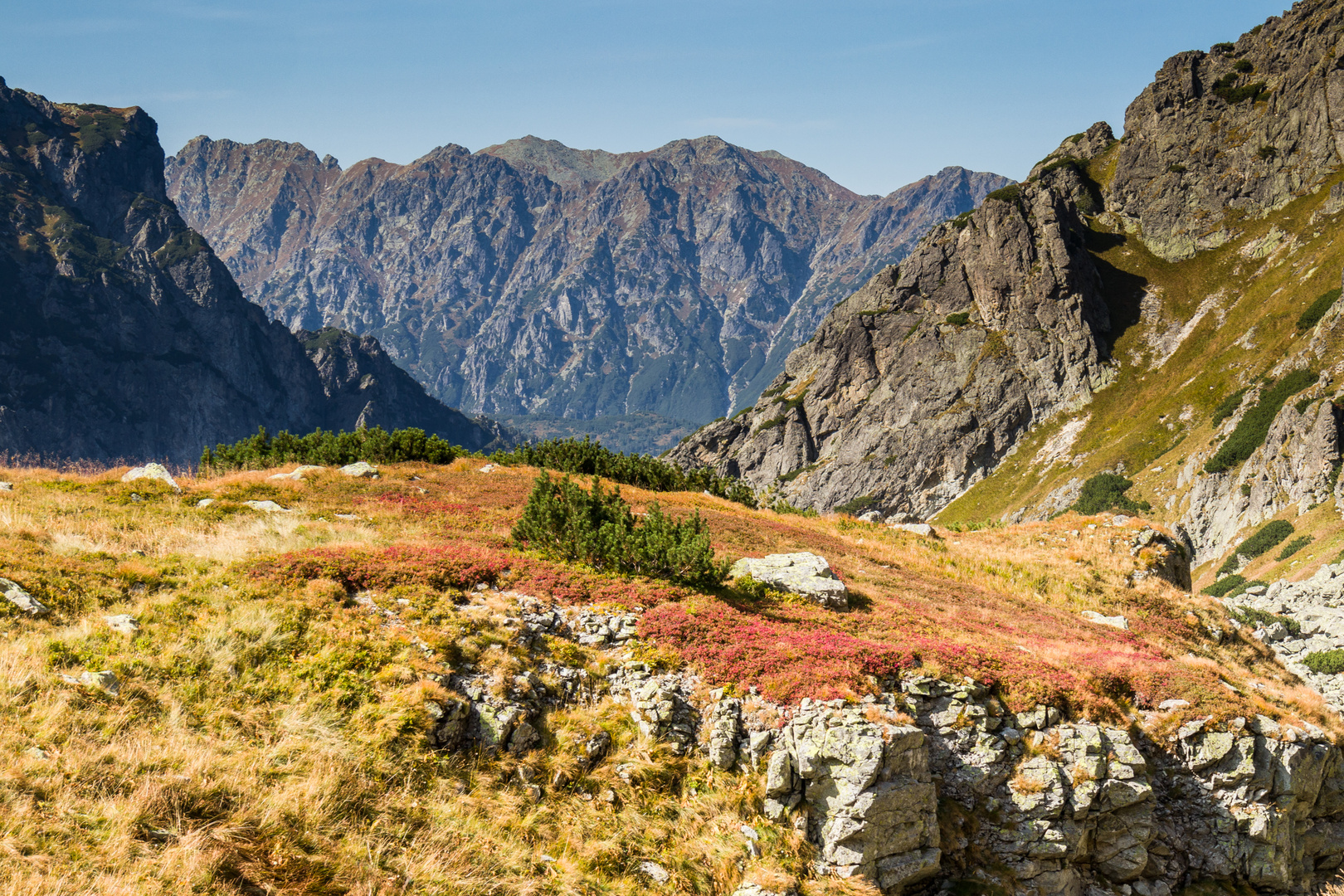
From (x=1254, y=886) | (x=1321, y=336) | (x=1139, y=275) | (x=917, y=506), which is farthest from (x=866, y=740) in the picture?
(x=1139, y=275)

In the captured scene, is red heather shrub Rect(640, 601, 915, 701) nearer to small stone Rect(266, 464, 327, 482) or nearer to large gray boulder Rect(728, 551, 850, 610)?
large gray boulder Rect(728, 551, 850, 610)

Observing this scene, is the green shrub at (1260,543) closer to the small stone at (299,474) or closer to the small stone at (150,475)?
the small stone at (299,474)

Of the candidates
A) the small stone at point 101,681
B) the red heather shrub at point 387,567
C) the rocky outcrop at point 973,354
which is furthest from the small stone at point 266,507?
the rocky outcrop at point 973,354

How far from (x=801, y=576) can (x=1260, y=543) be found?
270 feet

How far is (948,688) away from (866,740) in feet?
10.3

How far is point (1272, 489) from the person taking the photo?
279 ft

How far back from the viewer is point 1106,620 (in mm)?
25359

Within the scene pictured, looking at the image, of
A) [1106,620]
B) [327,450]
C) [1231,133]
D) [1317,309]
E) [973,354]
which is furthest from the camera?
[973,354]

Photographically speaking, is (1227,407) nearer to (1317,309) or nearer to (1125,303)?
(1317,309)

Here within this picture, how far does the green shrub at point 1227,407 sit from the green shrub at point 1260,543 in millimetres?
32983

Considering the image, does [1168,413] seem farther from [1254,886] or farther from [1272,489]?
[1254,886]

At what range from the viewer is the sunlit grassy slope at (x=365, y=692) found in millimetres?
9477

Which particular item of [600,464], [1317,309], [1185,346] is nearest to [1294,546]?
[1317,309]

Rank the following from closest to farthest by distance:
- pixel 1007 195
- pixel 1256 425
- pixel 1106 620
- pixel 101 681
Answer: pixel 101 681 → pixel 1106 620 → pixel 1256 425 → pixel 1007 195
